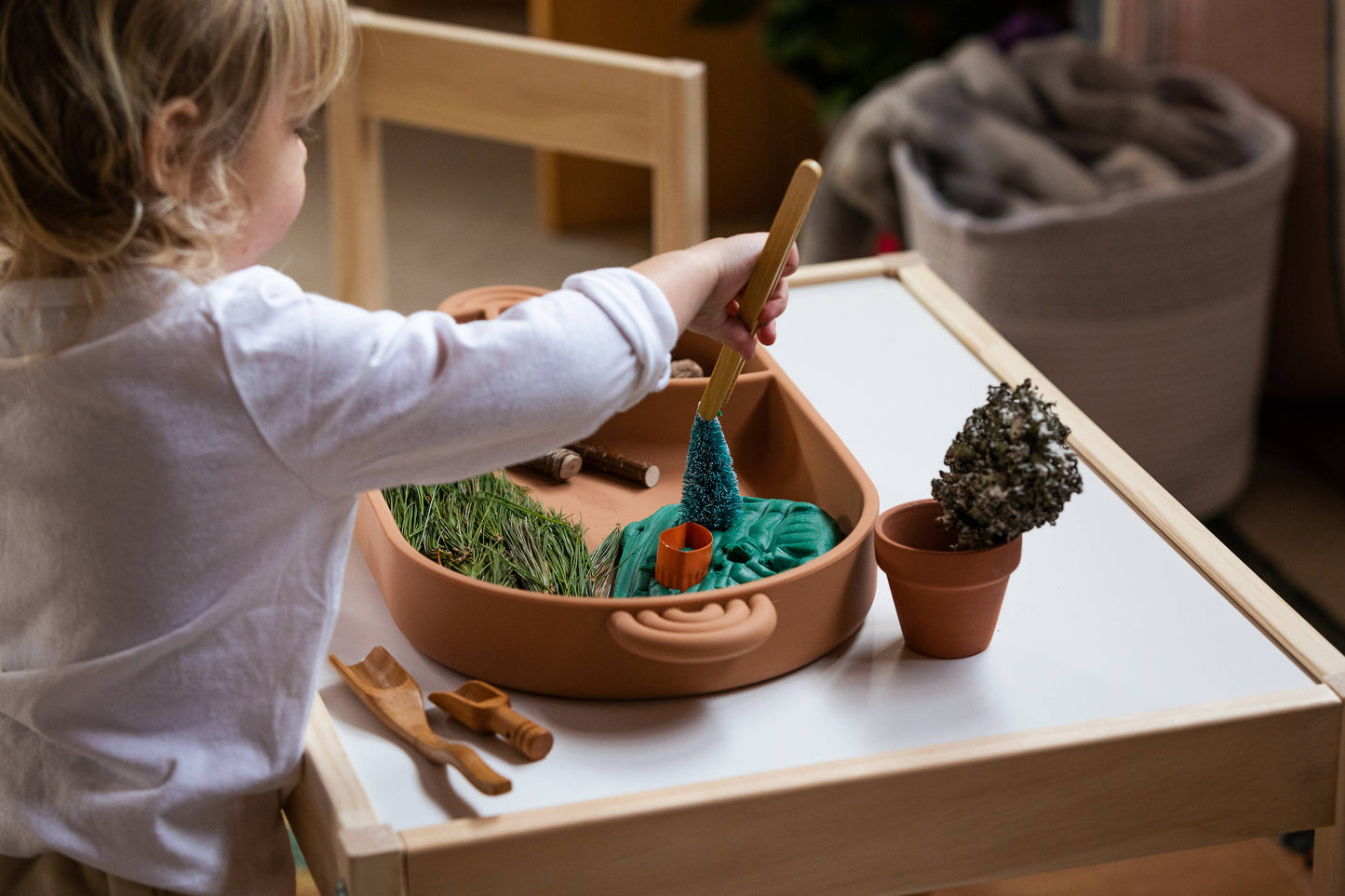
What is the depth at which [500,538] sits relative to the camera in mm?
789

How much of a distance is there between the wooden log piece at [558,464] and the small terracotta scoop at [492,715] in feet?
0.75

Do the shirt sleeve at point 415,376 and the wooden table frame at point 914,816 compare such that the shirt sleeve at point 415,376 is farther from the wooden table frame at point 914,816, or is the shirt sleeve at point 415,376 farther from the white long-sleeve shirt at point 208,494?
the wooden table frame at point 914,816

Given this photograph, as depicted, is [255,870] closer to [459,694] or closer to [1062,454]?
[459,694]

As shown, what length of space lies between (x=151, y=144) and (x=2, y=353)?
0.44 feet

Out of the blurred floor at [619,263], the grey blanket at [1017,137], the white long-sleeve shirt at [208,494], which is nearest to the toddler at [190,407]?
the white long-sleeve shirt at [208,494]

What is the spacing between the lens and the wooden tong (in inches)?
26.7

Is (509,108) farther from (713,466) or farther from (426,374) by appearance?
(426,374)

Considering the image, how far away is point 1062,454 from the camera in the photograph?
2.21 ft

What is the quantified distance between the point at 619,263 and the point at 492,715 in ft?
6.83

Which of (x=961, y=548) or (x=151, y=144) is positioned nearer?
(x=151, y=144)

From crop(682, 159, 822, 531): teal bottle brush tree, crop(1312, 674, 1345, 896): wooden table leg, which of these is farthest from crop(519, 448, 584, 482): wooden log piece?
crop(1312, 674, 1345, 896): wooden table leg

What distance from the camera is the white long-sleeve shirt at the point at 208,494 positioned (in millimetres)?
587

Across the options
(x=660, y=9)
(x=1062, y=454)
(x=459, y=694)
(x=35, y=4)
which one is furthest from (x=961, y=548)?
(x=660, y=9)

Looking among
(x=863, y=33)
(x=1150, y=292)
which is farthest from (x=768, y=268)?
(x=863, y=33)
